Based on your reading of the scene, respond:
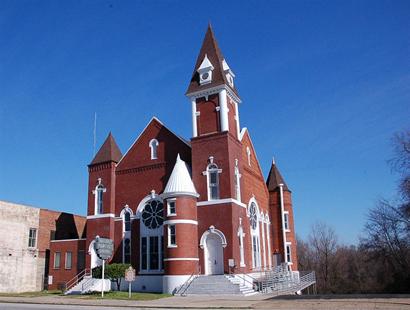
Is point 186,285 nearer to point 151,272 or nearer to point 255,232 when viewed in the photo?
point 151,272

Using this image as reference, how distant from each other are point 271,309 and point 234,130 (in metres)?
20.1

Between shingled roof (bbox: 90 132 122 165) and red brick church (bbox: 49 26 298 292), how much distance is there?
0.41 ft

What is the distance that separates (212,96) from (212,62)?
3.44 metres

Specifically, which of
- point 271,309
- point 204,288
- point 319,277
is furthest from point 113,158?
point 319,277

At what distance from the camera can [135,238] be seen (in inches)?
1377

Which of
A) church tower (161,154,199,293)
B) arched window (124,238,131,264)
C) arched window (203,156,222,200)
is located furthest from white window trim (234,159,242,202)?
arched window (124,238,131,264)

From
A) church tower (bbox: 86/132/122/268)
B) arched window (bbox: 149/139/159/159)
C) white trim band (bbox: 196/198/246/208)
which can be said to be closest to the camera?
white trim band (bbox: 196/198/246/208)

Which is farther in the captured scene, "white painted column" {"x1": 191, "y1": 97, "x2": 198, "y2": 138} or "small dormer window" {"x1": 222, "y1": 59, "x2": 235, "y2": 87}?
"small dormer window" {"x1": 222, "y1": 59, "x2": 235, "y2": 87}

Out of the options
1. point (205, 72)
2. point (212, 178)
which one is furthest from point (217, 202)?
point (205, 72)

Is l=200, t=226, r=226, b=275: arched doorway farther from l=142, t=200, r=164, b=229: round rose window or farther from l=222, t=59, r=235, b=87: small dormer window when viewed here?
l=222, t=59, r=235, b=87: small dormer window

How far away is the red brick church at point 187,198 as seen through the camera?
31.0m

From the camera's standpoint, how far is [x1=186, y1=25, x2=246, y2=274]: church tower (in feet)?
102

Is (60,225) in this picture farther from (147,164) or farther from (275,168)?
(275,168)

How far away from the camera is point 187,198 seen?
31453 mm
